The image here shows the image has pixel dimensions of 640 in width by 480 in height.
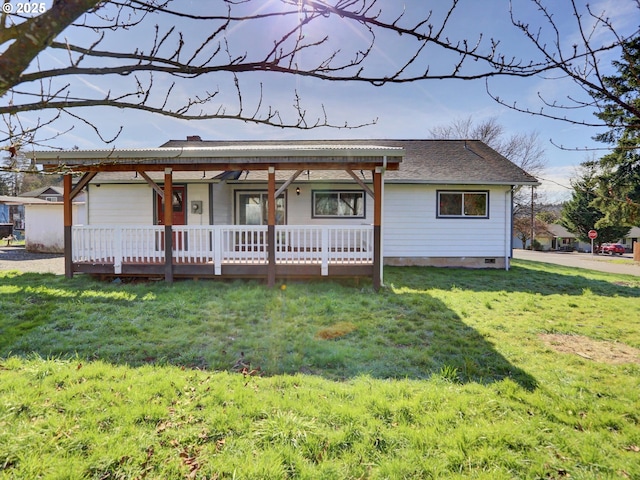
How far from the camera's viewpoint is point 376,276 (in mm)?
7312

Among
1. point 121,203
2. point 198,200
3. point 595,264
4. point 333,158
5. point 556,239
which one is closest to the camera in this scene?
point 333,158

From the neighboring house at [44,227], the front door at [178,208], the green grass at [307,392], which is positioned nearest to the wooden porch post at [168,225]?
the green grass at [307,392]

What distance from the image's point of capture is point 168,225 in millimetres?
7539

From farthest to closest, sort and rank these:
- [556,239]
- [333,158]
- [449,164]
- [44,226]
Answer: [556,239]
[44,226]
[449,164]
[333,158]

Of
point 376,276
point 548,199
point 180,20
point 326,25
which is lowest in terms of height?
point 376,276

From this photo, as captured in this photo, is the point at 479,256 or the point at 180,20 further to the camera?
the point at 479,256

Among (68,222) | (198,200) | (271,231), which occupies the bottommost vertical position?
(271,231)

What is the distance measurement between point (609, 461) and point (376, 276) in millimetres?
5168

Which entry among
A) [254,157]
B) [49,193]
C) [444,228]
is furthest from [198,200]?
[49,193]

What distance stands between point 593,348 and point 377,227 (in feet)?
13.5

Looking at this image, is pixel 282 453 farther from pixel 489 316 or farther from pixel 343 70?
pixel 489 316

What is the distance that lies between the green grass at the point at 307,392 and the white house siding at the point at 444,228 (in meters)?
4.84

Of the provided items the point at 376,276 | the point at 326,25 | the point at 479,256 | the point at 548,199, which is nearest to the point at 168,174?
the point at 376,276

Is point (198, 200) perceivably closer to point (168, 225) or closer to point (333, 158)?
point (168, 225)
